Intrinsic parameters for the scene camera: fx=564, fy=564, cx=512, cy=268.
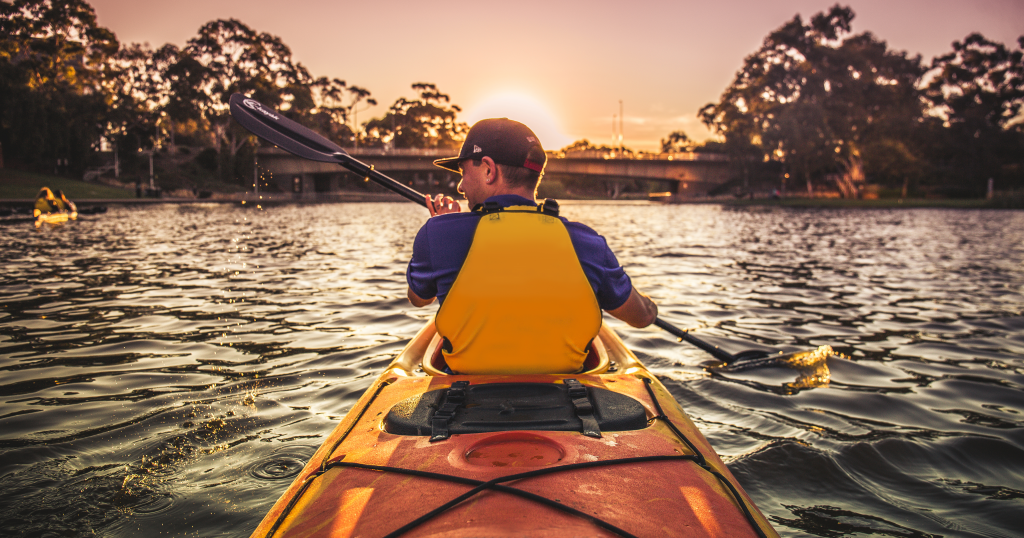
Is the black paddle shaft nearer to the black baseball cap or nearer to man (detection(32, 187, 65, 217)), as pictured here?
the black baseball cap

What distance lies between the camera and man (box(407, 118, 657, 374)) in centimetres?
230

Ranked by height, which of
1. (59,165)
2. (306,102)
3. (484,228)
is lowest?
(484,228)

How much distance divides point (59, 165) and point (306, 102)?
24.2m

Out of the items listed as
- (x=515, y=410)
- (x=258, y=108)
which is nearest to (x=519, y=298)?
(x=515, y=410)

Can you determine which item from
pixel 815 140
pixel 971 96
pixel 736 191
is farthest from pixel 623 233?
pixel 971 96

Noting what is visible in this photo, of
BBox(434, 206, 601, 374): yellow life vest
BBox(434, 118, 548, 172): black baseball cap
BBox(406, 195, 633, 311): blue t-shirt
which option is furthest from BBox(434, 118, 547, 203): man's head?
BBox(434, 206, 601, 374): yellow life vest

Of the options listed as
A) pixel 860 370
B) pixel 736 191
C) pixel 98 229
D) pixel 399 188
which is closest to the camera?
pixel 399 188

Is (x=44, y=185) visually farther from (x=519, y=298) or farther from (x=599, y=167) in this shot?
(x=519, y=298)

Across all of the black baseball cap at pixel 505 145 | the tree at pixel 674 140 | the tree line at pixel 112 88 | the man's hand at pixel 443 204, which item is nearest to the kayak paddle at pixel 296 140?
the man's hand at pixel 443 204

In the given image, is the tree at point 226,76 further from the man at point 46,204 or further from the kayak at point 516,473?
the kayak at point 516,473

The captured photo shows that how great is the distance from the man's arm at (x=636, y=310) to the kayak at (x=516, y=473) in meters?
0.57

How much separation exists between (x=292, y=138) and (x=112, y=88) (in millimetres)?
Result: 69047

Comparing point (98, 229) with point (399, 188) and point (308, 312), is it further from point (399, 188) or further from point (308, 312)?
point (399, 188)

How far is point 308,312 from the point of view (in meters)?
7.72
